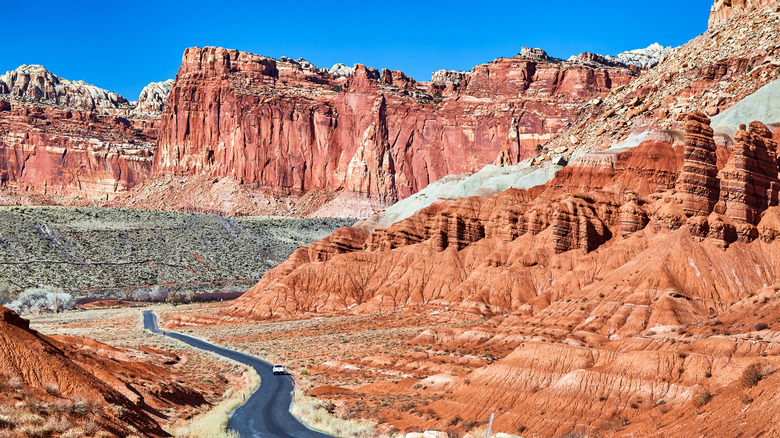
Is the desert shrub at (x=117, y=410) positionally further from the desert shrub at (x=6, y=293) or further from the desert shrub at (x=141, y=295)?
the desert shrub at (x=141, y=295)

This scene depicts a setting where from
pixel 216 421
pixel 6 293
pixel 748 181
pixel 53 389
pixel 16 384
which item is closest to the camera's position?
pixel 16 384

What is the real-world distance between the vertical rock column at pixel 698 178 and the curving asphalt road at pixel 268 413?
38.9 meters

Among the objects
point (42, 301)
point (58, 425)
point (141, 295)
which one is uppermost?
point (58, 425)

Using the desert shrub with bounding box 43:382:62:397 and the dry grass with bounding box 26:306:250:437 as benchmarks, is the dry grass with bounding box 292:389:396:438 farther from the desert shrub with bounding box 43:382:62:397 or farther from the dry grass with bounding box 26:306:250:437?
the desert shrub with bounding box 43:382:62:397

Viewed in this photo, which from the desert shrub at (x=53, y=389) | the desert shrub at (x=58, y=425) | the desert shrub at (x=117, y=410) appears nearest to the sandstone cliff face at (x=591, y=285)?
the desert shrub at (x=117, y=410)

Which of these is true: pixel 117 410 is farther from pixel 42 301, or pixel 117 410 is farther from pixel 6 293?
pixel 6 293

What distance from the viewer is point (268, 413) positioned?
142 ft

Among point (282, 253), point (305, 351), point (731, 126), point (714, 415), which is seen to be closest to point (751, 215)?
point (731, 126)

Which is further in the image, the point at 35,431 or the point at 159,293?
the point at 159,293

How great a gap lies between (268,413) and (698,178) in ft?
157

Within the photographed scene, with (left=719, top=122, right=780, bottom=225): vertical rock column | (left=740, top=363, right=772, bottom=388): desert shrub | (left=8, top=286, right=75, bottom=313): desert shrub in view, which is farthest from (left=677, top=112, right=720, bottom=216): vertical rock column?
(left=8, top=286, right=75, bottom=313): desert shrub

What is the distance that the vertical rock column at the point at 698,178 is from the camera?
239ft

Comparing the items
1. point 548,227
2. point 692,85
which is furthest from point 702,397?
point 692,85

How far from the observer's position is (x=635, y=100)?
13500 cm
